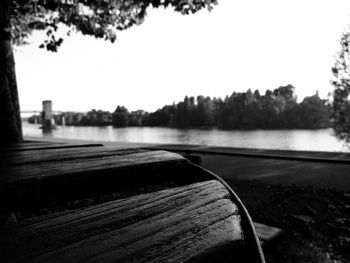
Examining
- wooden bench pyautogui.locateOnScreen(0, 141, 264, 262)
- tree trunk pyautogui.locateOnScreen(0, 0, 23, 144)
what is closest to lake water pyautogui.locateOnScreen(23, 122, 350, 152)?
tree trunk pyautogui.locateOnScreen(0, 0, 23, 144)

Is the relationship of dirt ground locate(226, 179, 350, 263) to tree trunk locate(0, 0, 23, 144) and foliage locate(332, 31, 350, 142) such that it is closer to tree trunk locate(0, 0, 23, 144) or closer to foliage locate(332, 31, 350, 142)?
tree trunk locate(0, 0, 23, 144)

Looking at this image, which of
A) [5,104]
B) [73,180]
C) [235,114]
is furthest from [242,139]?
[235,114]

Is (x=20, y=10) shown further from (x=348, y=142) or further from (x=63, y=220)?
(x=348, y=142)

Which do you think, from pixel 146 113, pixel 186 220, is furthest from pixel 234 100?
pixel 186 220

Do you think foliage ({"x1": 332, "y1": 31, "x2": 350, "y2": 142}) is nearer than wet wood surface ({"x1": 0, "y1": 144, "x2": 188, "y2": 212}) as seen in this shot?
No

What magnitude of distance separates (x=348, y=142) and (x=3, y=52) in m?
34.4

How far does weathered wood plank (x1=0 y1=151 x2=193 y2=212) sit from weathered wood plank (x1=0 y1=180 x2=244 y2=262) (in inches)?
13.6

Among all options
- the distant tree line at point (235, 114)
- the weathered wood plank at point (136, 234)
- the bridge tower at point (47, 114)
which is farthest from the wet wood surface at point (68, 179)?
the distant tree line at point (235, 114)

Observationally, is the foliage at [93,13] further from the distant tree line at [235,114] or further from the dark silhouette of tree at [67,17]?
the distant tree line at [235,114]

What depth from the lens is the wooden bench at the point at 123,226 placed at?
63 cm

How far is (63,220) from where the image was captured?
784mm

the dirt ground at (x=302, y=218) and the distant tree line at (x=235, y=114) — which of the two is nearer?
the dirt ground at (x=302, y=218)

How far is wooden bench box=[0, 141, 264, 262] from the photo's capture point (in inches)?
24.8

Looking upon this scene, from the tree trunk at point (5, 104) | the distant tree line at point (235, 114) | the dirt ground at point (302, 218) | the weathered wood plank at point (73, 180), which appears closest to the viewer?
the weathered wood plank at point (73, 180)
